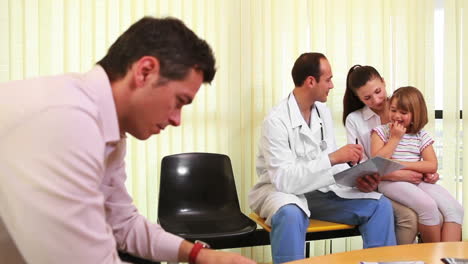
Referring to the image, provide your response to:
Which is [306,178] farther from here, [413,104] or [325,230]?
[413,104]

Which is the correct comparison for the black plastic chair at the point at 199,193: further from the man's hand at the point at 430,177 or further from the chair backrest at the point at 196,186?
the man's hand at the point at 430,177

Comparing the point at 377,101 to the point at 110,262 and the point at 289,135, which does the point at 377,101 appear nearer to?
the point at 289,135

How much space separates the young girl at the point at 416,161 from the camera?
286cm

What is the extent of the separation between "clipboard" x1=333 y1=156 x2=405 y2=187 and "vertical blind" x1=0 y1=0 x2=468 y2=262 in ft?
2.78

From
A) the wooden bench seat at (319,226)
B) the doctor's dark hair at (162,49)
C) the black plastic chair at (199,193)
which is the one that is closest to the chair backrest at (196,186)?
the black plastic chair at (199,193)

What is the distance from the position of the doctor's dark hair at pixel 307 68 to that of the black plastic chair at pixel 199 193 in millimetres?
706

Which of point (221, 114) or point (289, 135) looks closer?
point (289, 135)

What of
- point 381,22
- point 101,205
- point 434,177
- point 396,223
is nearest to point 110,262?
point 101,205

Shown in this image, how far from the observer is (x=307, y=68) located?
3.06 m

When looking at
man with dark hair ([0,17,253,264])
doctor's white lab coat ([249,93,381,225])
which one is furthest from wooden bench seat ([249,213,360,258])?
man with dark hair ([0,17,253,264])

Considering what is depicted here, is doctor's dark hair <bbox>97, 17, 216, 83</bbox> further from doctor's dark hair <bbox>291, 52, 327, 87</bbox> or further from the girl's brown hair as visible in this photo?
the girl's brown hair

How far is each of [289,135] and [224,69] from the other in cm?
80

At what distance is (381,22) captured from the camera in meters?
3.71

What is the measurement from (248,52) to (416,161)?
1.36 meters
